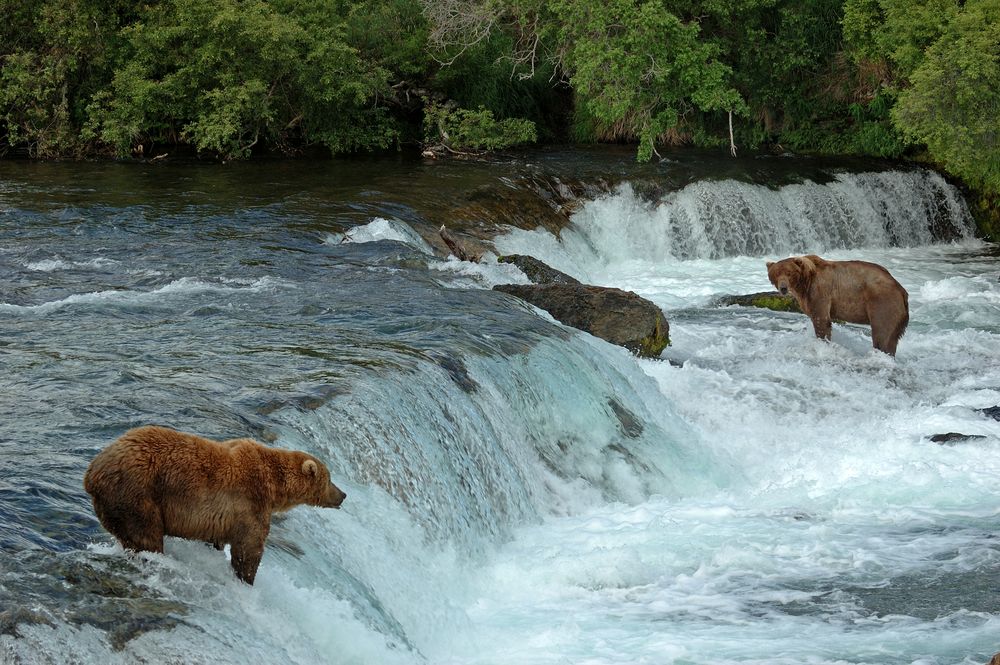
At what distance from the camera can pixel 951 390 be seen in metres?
11.3

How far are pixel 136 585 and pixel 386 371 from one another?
152 inches

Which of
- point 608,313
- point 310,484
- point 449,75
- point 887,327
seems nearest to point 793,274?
point 887,327

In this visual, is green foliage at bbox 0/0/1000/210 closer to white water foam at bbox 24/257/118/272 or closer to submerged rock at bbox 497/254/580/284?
submerged rock at bbox 497/254/580/284

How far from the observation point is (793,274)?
11.9 meters

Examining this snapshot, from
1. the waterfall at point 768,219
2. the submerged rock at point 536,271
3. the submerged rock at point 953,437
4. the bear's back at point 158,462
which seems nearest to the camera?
the bear's back at point 158,462

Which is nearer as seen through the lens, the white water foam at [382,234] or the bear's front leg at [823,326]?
the bear's front leg at [823,326]

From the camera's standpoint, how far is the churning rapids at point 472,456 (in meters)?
5.66

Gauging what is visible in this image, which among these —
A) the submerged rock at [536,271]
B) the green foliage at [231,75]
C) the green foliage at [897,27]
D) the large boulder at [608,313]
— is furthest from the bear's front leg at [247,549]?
the green foliage at [231,75]

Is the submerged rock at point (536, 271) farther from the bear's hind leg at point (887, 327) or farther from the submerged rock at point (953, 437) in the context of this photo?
the submerged rock at point (953, 437)

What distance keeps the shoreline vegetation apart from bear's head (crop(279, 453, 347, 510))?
51.7 ft

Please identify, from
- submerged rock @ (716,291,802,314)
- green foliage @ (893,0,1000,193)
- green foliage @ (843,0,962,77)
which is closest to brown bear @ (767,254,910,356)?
submerged rock @ (716,291,802,314)

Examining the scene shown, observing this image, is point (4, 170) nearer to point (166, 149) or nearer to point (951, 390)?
point (166, 149)

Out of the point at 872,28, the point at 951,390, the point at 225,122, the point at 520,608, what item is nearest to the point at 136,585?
the point at 520,608

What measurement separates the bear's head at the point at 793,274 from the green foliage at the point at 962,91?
6808mm
